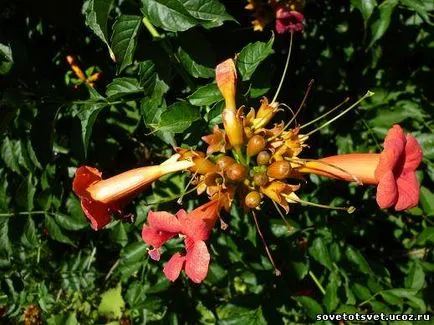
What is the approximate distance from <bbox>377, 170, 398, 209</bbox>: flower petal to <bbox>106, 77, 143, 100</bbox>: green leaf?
1.15 metres

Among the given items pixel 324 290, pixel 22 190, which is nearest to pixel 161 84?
pixel 22 190

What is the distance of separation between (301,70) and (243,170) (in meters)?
2.07

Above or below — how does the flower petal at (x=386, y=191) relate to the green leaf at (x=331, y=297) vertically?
above

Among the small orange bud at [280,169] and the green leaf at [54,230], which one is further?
the green leaf at [54,230]

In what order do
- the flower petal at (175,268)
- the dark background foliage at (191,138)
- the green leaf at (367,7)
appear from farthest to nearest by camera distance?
1. the green leaf at (367,7)
2. the dark background foliage at (191,138)
3. the flower petal at (175,268)

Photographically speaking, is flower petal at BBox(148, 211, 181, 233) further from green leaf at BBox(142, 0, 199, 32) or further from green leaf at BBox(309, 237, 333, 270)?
green leaf at BBox(309, 237, 333, 270)

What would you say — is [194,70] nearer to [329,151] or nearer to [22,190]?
[22,190]

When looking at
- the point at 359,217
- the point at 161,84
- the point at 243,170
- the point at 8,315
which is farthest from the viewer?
the point at 359,217

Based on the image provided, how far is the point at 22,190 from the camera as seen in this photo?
279 centimetres

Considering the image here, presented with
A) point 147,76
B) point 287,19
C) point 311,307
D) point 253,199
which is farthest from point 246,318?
point 287,19

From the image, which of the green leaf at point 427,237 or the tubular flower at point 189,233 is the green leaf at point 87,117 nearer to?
the tubular flower at point 189,233

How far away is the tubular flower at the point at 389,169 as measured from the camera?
1617 mm

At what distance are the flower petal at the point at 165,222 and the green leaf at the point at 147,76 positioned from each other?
1.90 ft

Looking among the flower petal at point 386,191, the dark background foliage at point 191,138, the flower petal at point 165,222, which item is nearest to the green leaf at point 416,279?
the dark background foliage at point 191,138
